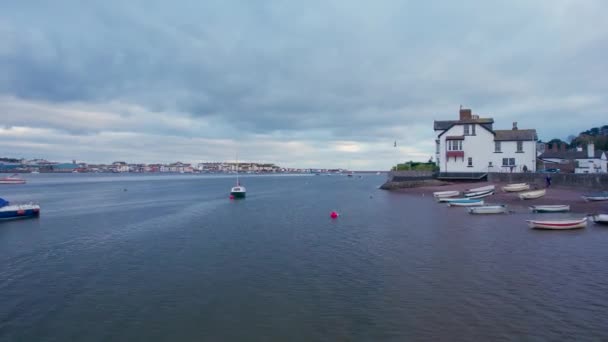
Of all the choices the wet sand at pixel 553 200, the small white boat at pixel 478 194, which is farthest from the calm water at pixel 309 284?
the small white boat at pixel 478 194

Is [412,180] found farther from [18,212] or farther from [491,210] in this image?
[18,212]

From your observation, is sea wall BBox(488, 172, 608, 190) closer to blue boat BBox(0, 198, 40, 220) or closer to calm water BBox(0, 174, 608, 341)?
calm water BBox(0, 174, 608, 341)

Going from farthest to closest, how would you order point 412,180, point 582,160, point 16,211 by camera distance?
1. point 412,180
2. point 582,160
3. point 16,211

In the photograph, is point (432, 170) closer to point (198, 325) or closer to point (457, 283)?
point (457, 283)

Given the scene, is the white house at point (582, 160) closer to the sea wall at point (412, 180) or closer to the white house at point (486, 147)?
the white house at point (486, 147)

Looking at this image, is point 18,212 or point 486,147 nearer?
point 18,212

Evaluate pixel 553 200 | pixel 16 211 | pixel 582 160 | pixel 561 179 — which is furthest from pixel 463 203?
pixel 16 211

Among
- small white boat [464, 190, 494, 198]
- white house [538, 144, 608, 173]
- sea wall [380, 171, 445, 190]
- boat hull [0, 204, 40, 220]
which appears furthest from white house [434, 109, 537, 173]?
boat hull [0, 204, 40, 220]
